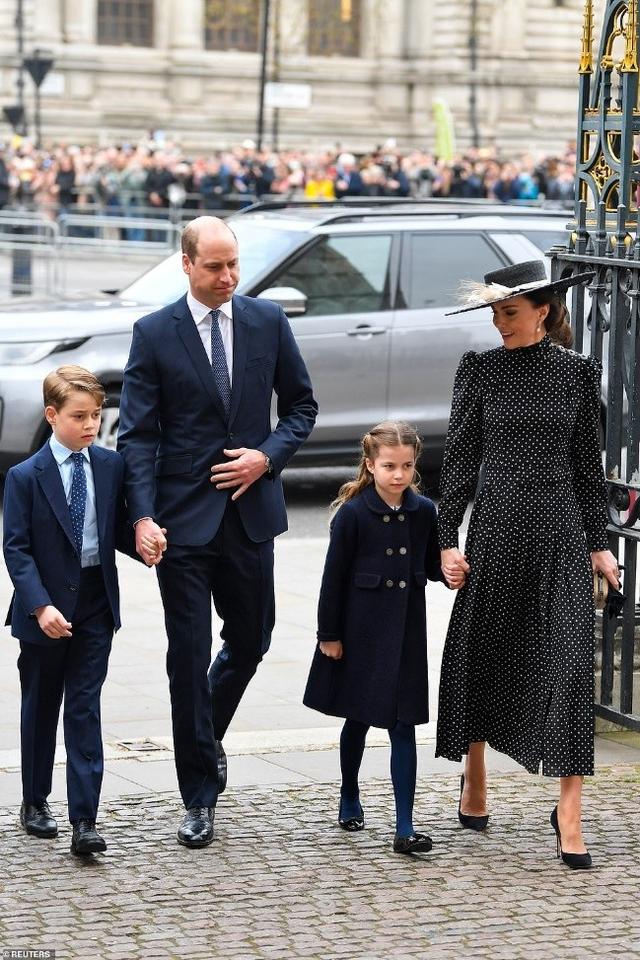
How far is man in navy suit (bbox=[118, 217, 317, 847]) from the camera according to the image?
17.9 ft

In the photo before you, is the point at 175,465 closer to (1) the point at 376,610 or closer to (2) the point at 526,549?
(1) the point at 376,610

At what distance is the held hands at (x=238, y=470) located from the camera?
543 centimetres

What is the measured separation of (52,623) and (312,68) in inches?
2116

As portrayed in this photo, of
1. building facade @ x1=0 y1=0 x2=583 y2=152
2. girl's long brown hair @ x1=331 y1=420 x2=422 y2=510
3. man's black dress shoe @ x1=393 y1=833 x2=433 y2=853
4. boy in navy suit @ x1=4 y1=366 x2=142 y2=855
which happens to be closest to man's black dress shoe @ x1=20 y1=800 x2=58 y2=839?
boy in navy suit @ x1=4 y1=366 x2=142 y2=855

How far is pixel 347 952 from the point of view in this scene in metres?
4.57

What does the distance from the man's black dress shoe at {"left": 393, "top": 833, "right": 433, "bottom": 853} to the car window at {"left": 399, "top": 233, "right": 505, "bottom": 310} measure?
273 inches

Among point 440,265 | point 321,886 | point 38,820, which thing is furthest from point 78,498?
point 440,265

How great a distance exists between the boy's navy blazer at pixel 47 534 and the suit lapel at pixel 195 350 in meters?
0.33

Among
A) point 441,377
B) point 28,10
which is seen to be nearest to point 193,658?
point 441,377

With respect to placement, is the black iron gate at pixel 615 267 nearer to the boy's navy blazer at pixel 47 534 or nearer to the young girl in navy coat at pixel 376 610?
the young girl in navy coat at pixel 376 610

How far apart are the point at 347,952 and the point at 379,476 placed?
4.92ft

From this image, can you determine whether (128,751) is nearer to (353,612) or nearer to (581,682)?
(353,612)

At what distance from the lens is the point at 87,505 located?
17.9ft

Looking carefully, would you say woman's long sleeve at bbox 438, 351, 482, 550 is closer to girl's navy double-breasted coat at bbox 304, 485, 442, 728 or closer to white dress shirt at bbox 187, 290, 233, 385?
girl's navy double-breasted coat at bbox 304, 485, 442, 728
